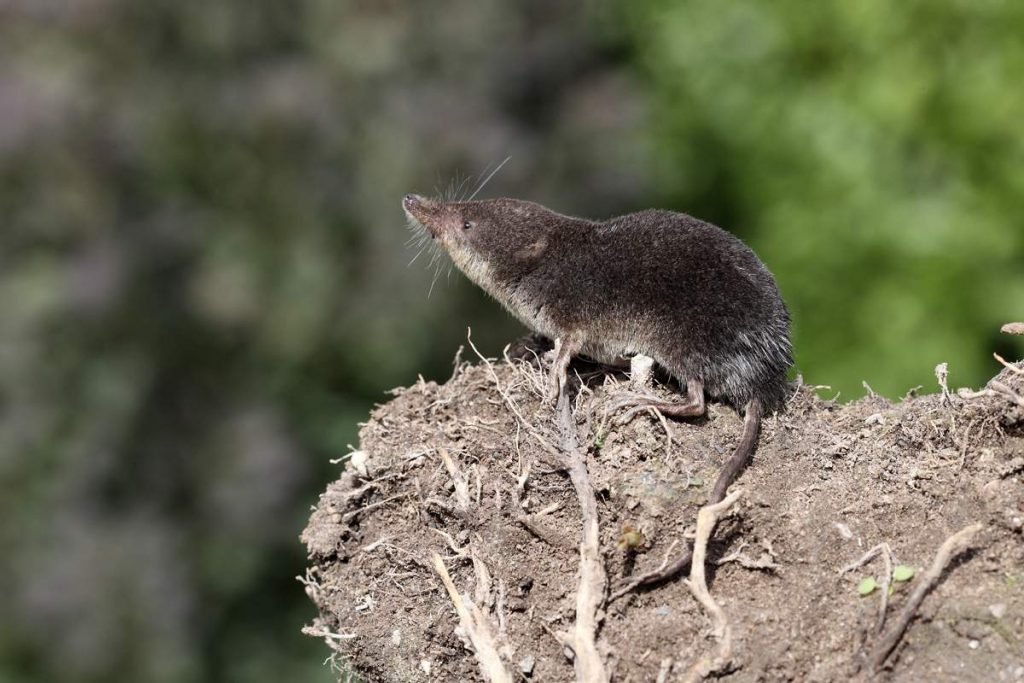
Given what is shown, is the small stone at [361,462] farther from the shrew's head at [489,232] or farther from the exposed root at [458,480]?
the shrew's head at [489,232]

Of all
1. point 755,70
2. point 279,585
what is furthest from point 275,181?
point 755,70

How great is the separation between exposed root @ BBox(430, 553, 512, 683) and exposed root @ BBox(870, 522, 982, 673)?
2.60 ft

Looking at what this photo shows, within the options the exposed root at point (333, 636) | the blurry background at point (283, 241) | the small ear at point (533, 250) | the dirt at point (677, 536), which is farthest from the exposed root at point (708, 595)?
the blurry background at point (283, 241)

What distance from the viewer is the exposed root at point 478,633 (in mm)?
2402

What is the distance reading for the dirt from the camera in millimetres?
2293

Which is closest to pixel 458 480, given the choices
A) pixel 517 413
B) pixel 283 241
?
pixel 517 413

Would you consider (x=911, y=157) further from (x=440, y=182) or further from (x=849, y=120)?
(x=440, y=182)

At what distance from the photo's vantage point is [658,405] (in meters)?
2.71

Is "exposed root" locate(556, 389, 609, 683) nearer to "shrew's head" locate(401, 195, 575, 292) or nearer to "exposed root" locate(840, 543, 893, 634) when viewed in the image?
"exposed root" locate(840, 543, 893, 634)

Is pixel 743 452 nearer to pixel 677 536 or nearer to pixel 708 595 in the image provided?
pixel 677 536

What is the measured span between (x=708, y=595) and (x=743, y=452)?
419 millimetres

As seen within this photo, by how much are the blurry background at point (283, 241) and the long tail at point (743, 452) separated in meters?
3.66

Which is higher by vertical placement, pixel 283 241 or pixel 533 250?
pixel 283 241

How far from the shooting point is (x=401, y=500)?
111 inches
